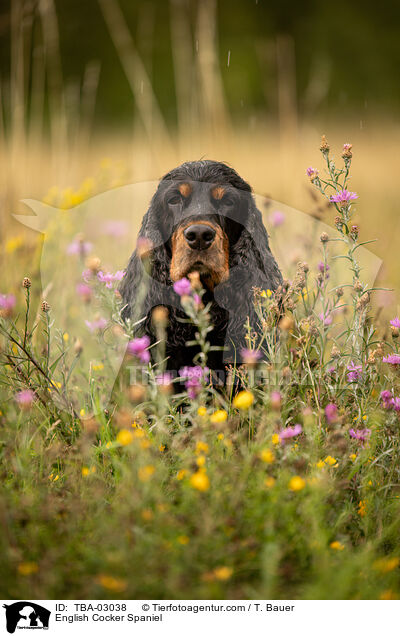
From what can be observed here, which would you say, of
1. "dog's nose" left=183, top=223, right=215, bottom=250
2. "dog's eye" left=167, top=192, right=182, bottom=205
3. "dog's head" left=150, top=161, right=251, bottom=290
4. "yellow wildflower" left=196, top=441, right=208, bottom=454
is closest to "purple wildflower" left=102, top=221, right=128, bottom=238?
"dog's head" left=150, top=161, right=251, bottom=290

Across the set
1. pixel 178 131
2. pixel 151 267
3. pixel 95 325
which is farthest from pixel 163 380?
pixel 178 131

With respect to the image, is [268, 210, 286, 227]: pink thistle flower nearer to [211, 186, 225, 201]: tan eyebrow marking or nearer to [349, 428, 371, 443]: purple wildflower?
[211, 186, 225, 201]: tan eyebrow marking

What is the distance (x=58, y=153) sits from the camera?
3633 millimetres

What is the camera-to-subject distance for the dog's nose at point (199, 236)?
229cm

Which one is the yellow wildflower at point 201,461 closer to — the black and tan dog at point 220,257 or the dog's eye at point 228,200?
the black and tan dog at point 220,257

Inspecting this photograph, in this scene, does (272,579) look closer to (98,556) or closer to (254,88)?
(98,556)

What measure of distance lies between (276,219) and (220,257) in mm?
724

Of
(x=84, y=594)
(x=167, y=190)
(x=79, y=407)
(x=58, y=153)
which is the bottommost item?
(x=84, y=594)

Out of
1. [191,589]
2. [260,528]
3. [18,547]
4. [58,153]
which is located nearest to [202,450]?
[260,528]

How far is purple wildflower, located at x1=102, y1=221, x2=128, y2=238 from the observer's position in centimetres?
347

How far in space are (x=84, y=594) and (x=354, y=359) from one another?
4.49ft

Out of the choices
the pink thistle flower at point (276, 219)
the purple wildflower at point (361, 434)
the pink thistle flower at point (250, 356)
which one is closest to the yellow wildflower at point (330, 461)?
the purple wildflower at point (361, 434)
